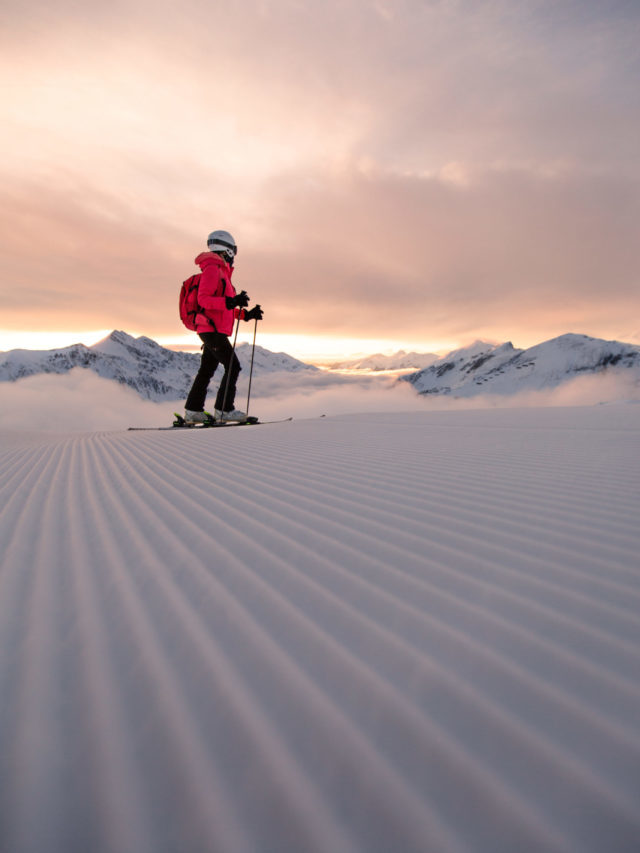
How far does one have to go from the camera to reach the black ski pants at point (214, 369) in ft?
24.1

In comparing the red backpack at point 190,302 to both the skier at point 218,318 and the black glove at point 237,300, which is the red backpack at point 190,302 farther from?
the black glove at point 237,300

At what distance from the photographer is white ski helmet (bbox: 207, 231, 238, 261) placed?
276 inches

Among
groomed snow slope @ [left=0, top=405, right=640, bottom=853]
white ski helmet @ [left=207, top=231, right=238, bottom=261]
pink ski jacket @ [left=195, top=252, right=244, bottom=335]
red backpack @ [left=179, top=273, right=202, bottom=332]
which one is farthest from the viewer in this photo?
red backpack @ [left=179, top=273, right=202, bottom=332]

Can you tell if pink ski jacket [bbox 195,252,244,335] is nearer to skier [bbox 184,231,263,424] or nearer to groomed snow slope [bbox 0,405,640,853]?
skier [bbox 184,231,263,424]

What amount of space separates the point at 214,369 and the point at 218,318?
896mm

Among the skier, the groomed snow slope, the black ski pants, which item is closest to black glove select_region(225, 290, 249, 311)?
the skier

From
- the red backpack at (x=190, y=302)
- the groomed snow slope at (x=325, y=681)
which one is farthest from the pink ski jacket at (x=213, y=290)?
the groomed snow slope at (x=325, y=681)

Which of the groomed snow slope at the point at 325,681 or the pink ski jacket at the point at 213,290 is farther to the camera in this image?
the pink ski jacket at the point at 213,290

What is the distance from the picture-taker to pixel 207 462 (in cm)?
347

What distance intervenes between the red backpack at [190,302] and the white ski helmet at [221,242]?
0.51 meters

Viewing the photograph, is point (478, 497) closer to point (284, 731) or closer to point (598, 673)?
point (598, 673)

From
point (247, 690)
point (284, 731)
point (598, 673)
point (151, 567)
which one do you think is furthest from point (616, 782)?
point (151, 567)

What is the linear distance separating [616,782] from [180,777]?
0.64m

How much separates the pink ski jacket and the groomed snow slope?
5494 mm
